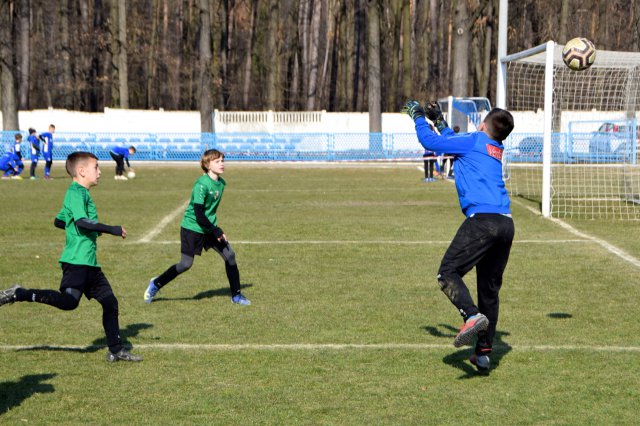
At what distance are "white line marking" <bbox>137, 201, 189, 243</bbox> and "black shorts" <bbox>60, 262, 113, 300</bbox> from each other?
732cm

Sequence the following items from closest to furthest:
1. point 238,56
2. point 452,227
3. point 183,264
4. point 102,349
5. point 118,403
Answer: point 118,403 → point 102,349 → point 183,264 → point 452,227 → point 238,56

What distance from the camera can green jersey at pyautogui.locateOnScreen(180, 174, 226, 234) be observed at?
9094mm

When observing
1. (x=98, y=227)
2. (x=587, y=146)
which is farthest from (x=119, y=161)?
(x=98, y=227)

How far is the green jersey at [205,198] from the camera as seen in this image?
9094 millimetres

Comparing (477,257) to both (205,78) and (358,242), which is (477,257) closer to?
(358,242)

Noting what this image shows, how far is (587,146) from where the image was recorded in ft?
105

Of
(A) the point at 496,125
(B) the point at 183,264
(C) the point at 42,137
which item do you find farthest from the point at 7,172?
(A) the point at 496,125

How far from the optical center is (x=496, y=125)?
650cm

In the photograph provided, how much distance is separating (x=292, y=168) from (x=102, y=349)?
1149 inches

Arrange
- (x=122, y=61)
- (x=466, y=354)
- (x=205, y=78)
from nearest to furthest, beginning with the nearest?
(x=466, y=354) → (x=205, y=78) → (x=122, y=61)

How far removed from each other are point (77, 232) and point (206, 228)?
7.91 ft

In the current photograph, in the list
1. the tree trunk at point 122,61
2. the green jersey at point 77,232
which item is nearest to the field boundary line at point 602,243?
the green jersey at point 77,232

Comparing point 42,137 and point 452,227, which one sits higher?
point 42,137

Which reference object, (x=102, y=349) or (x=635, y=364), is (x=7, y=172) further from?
(x=635, y=364)
